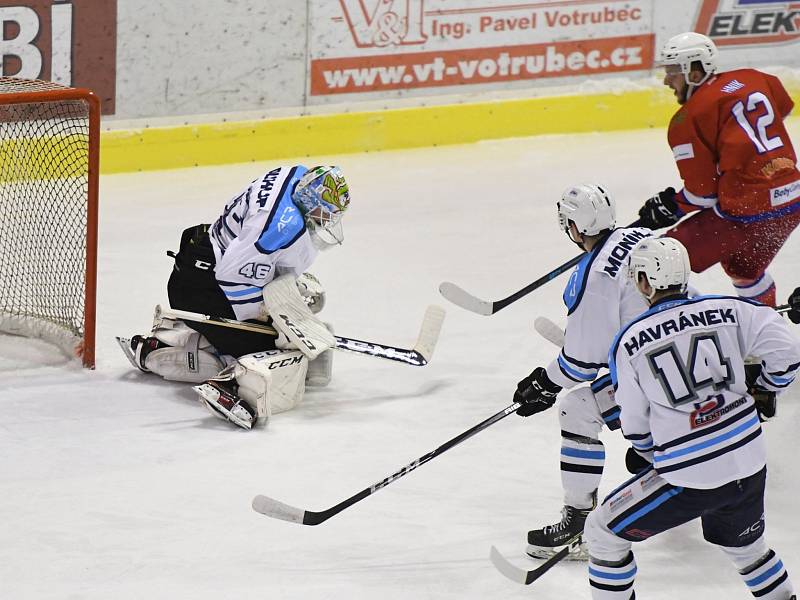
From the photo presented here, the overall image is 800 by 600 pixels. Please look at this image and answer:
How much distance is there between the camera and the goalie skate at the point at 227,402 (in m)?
4.44

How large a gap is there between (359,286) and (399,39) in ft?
6.83

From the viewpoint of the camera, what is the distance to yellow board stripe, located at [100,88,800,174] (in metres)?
7.25

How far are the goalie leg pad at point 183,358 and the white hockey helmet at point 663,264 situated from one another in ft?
6.97

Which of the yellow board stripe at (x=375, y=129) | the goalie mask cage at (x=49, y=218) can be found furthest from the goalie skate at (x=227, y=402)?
the yellow board stripe at (x=375, y=129)

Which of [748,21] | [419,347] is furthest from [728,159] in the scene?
[748,21]

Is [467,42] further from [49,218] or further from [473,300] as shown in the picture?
[49,218]

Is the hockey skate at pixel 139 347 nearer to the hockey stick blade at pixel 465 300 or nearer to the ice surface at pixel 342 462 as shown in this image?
the ice surface at pixel 342 462

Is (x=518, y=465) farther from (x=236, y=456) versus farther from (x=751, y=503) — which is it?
(x=751, y=503)

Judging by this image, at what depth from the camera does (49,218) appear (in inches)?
209

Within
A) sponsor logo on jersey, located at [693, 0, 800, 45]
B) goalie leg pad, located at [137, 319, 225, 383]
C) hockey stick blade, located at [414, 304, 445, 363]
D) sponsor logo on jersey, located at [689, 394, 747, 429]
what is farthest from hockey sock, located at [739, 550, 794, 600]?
sponsor logo on jersey, located at [693, 0, 800, 45]

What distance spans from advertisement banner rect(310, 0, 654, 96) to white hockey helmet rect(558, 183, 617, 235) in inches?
159

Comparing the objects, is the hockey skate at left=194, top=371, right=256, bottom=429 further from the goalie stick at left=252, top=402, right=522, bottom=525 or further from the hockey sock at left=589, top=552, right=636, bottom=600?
the hockey sock at left=589, top=552, right=636, bottom=600

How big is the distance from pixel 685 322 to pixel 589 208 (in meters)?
0.68

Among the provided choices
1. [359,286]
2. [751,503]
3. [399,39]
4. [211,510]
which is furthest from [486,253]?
[751,503]
